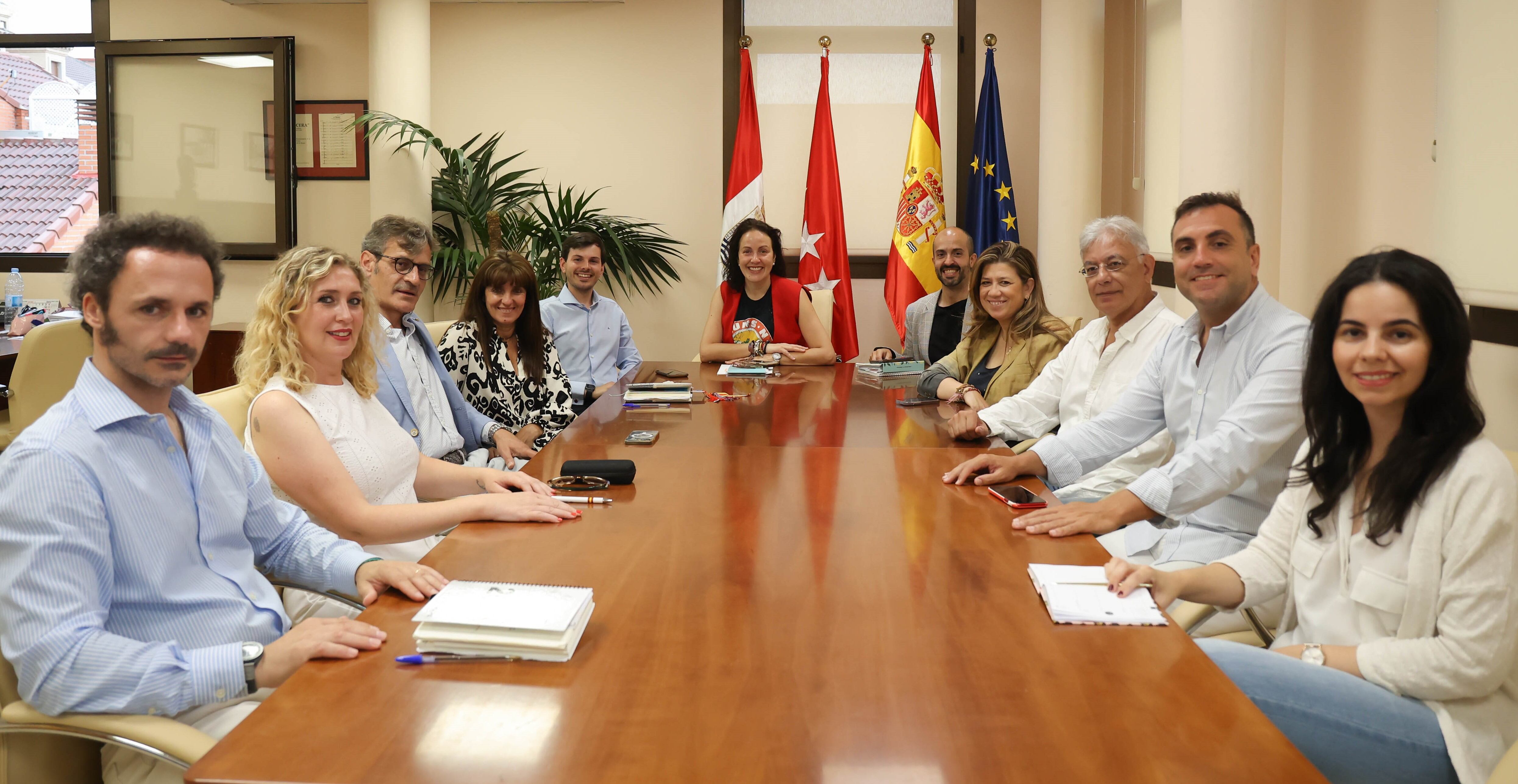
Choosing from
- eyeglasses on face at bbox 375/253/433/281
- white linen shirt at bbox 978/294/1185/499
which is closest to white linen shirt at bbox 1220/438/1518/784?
white linen shirt at bbox 978/294/1185/499

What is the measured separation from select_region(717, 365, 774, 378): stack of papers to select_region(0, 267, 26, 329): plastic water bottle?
3.71 metres

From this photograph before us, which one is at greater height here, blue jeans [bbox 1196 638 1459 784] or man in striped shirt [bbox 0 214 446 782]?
man in striped shirt [bbox 0 214 446 782]

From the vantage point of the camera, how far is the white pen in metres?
2.13

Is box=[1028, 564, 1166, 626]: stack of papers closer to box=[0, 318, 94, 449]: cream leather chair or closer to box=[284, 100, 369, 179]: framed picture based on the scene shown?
box=[0, 318, 94, 449]: cream leather chair

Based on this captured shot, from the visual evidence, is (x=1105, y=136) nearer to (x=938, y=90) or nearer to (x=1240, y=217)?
(x=938, y=90)

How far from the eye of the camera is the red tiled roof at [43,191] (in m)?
6.73

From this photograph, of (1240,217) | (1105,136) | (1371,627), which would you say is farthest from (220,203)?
(1371,627)

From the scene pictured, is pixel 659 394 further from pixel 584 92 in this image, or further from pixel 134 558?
pixel 584 92

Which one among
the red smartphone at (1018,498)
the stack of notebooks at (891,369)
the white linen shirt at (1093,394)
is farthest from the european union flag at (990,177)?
the red smartphone at (1018,498)

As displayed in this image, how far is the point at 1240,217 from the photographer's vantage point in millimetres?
2514

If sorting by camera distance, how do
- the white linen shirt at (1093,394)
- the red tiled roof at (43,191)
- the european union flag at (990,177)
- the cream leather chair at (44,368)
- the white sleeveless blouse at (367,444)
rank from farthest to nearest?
the red tiled roof at (43,191) → the european union flag at (990,177) → the cream leather chair at (44,368) → the white linen shirt at (1093,394) → the white sleeveless blouse at (367,444)

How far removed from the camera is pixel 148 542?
1479 mm

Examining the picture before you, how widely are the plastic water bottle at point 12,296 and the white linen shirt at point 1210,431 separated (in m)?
5.33

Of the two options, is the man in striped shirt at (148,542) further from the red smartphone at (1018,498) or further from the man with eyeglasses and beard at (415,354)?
the man with eyeglasses and beard at (415,354)
